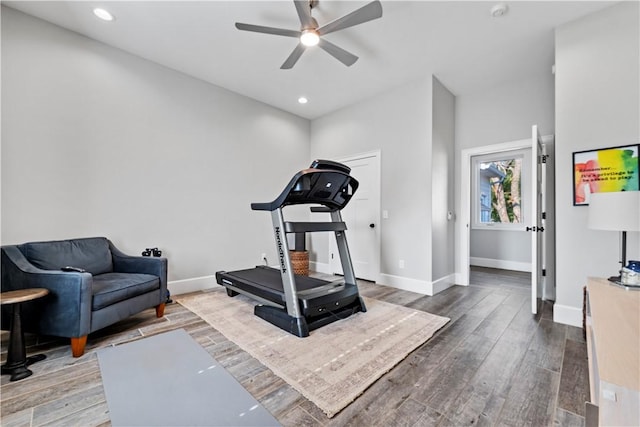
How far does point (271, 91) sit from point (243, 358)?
376 centimetres

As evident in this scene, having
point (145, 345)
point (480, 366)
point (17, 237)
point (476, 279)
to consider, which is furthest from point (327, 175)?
point (476, 279)

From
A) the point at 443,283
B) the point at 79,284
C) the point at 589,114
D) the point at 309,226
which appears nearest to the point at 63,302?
the point at 79,284

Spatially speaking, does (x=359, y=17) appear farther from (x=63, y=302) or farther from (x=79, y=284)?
(x=63, y=302)

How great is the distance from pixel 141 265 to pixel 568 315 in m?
4.31

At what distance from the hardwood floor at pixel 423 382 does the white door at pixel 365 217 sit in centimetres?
180

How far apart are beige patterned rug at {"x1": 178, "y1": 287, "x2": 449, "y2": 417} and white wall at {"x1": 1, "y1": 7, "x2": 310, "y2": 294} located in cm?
119

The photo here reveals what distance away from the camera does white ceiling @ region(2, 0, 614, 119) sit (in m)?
2.52

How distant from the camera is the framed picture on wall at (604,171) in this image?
7.55ft

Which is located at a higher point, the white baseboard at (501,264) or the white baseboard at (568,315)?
the white baseboard at (568,315)

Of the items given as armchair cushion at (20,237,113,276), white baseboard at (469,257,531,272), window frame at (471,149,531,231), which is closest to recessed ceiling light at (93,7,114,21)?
armchair cushion at (20,237,113,276)

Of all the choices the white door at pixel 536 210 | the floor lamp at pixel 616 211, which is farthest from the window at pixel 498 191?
the floor lamp at pixel 616 211

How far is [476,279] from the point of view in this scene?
182 inches

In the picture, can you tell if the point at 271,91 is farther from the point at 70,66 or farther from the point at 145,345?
the point at 145,345

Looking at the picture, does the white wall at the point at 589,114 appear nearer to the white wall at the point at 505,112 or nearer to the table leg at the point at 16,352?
the white wall at the point at 505,112
